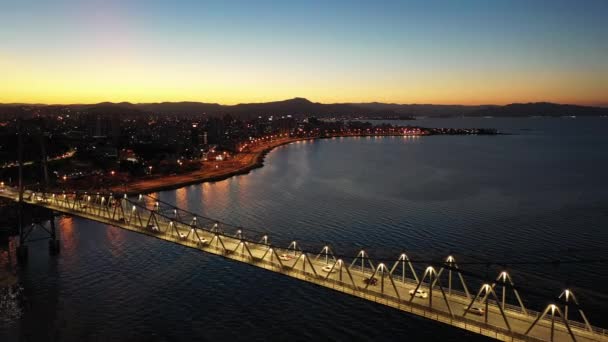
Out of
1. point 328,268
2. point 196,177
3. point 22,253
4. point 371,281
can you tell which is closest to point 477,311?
point 371,281

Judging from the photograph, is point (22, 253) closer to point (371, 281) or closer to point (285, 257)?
point (285, 257)

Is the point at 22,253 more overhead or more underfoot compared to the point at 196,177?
more overhead

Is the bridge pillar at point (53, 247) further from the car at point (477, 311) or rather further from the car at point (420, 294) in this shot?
the car at point (477, 311)

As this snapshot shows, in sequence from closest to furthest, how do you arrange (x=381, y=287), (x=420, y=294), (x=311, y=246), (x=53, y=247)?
(x=420, y=294)
(x=381, y=287)
(x=53, y=247)
(x=311, y=246)

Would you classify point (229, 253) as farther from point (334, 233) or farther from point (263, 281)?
point (334, 233)

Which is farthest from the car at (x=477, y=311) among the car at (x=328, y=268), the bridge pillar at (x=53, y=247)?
the bridge pillar at (x=53, y=247)

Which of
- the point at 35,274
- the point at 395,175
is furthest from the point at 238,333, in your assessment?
the point at 395,175

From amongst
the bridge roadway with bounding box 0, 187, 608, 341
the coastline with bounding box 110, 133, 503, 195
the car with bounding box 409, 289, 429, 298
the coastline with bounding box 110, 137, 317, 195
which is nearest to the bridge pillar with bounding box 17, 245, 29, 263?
the bridge roadway with bounding box 0, 187, 608, 341

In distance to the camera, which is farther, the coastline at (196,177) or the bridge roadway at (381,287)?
the coastline at (196,177)
